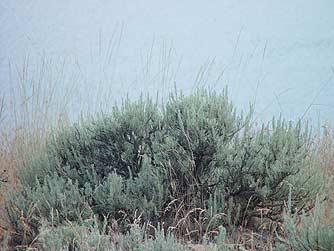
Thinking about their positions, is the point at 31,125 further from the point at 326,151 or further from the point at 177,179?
the point at 326,151

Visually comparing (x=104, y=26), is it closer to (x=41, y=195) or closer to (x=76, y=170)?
(x=76, y=170)

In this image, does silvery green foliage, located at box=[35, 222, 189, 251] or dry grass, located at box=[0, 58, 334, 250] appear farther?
dry grass, located at box=[0, 58, 334, 250]

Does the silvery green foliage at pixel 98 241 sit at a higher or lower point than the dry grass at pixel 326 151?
lower

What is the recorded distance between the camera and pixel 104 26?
5.62 meters

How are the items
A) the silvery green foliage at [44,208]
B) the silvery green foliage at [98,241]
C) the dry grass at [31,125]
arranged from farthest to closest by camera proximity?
the dry grass at [31,125] → the silvery green foliage at [44,208] → the silvery green foliage at [98,241]

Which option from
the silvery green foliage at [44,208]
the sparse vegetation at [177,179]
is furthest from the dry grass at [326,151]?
the silvery green foliage at [44,208]

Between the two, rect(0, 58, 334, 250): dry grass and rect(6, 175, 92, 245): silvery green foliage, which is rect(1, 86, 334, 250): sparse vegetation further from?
rect(0, 58, 334, 250): dry grass

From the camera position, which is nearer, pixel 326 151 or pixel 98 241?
pixel 98 241

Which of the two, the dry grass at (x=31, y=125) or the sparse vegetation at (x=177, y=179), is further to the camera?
the dry grass at (x=31, y=125)

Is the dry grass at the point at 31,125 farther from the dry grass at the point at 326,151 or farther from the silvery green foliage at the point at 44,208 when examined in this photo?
the silvery green foliage at the point at 44,208

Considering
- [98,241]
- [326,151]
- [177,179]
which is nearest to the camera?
[98,241]

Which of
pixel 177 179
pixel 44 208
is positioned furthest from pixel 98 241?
pixel 177 179

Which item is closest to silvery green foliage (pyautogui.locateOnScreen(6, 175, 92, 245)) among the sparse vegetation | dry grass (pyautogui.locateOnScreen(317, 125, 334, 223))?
the sparse vegetation

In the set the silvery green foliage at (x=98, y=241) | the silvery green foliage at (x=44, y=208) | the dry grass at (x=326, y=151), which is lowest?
the silvery green foliage at (x=98, y=241)
